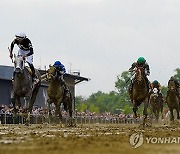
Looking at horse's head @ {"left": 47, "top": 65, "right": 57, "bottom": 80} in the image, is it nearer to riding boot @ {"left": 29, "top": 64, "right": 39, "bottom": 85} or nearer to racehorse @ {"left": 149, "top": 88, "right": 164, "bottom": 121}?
riding boot @ {"left": 29, "top": 64, "right": 39, "bottom": 85}

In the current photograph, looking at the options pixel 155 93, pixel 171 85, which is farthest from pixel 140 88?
pixel 155 93

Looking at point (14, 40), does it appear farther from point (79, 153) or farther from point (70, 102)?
point (79, 153)

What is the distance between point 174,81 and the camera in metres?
29.8

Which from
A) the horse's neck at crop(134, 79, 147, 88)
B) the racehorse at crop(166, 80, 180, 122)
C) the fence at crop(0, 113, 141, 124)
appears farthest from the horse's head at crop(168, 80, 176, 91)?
the horse's neck at crop(134, 79, 147, 88)

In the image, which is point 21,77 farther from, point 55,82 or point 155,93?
point 155,93

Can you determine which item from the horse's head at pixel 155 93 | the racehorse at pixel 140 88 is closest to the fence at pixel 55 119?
the racehorse at pixel 140 88

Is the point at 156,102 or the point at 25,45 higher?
the point at 25,45

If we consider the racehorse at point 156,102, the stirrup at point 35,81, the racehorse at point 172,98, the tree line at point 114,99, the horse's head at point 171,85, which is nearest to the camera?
the stirrup at point 35,81

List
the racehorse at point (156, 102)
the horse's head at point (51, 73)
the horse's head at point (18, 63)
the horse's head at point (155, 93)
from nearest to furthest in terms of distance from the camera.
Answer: the horse's head at point (18, 63), the horse's head at point (51, 73), the horse's head at point (155, 93), the racehorse at point (156, 102)

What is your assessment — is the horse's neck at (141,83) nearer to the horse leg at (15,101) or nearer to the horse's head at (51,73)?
the horse's head at (51,73)

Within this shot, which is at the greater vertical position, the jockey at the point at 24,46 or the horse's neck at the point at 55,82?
the jockey at the point at 24,46

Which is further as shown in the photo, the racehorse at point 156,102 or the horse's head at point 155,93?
the racehorse at point 156,102

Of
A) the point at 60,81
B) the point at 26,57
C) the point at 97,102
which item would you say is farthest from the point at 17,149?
the point at 97,102

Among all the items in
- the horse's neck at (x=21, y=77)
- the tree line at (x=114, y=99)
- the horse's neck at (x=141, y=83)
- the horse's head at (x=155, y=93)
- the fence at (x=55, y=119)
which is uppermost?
the tree line at (x=114, y=99)
